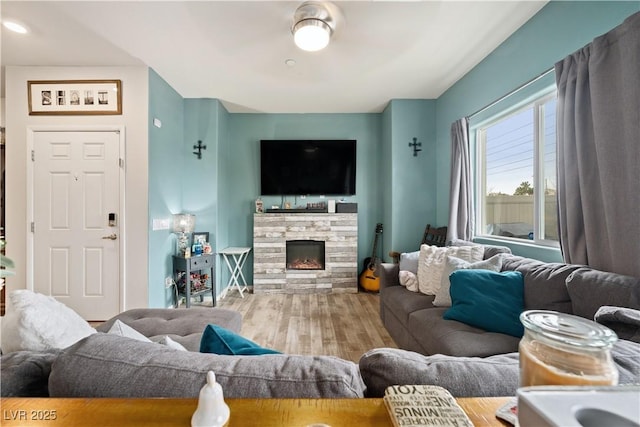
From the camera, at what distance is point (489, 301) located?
5.64 feet

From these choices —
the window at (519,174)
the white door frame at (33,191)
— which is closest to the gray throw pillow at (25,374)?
the white door frame at (33,191)

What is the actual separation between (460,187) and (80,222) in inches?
169

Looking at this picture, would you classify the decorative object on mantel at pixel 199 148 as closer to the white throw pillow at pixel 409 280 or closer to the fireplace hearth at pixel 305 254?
the fireplace hearth at pixel 305 254

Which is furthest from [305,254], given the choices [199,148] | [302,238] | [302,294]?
[199,148]

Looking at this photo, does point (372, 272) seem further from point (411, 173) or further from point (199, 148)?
point (199, 148)

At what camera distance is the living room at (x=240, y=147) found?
2225mm

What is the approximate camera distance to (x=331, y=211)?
417cm

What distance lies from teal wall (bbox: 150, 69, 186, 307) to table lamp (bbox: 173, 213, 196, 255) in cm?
9

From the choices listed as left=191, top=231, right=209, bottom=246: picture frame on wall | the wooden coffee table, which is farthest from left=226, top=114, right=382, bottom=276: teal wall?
the wooden coffee table

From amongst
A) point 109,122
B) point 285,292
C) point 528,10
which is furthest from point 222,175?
point 528,10

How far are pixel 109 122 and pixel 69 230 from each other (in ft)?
4.11

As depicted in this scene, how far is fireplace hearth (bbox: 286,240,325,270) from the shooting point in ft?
13.7

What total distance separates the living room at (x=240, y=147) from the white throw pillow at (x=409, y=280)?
0.96 m

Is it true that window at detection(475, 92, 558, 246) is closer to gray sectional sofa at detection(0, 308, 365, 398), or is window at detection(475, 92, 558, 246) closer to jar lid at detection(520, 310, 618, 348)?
jar lid at detection(520, 310, 618, 348)
